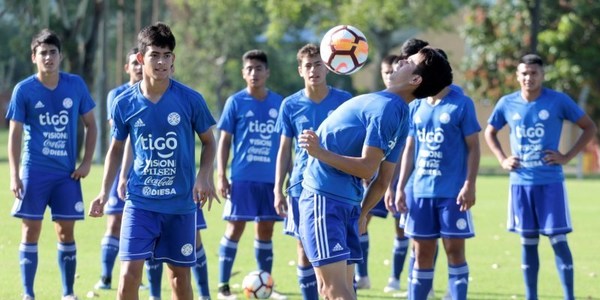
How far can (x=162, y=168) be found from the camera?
748 centimetres

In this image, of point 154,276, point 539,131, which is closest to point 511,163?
point 539,131

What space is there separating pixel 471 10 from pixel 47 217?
23.8m

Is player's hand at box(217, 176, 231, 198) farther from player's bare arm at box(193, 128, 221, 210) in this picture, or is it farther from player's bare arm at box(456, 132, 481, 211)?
player's bare arm at box(193, 128, 221, 210)

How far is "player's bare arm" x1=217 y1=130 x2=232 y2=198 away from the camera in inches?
416

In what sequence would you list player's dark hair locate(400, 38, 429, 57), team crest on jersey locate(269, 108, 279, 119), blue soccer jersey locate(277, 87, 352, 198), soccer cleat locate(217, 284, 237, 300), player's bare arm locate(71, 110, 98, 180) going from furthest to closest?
1. team crest on jersey locate(269, 108, 279, 119)
2. soccer cleat locate(217, 284, 237, 300)
3. player's bare arm locate(71, 110, 98, 180)
4. blue soccer jersey locate(277, 87, 352, 198)
5. player's dark hair locate(400, 38, 429, 57)

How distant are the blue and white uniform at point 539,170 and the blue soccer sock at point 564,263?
0.11 meters

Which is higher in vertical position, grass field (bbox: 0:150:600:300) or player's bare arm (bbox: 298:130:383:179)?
player's bare arm (bbox: 298:130:383:179)

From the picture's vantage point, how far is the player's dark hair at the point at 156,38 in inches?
289

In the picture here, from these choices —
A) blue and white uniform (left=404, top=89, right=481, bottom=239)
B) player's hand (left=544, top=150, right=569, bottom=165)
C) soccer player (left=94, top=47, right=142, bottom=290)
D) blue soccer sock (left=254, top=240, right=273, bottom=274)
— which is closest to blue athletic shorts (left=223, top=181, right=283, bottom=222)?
blue soccer sock (left=254, top=240, right=273, bottom=274)

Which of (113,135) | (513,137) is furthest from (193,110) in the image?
(513,137)

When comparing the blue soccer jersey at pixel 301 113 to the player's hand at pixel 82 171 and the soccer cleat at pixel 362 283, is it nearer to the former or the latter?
the player's hand at pixel 82 171

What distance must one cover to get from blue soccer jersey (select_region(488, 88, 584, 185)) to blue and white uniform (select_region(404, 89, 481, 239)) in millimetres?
1095

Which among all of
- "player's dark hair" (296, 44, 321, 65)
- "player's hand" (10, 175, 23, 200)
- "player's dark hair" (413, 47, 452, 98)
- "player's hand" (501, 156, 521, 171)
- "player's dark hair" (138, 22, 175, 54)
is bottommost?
"player's hand" (10, 175, 23, 200)

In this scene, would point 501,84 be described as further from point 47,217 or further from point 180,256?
point 180,256
